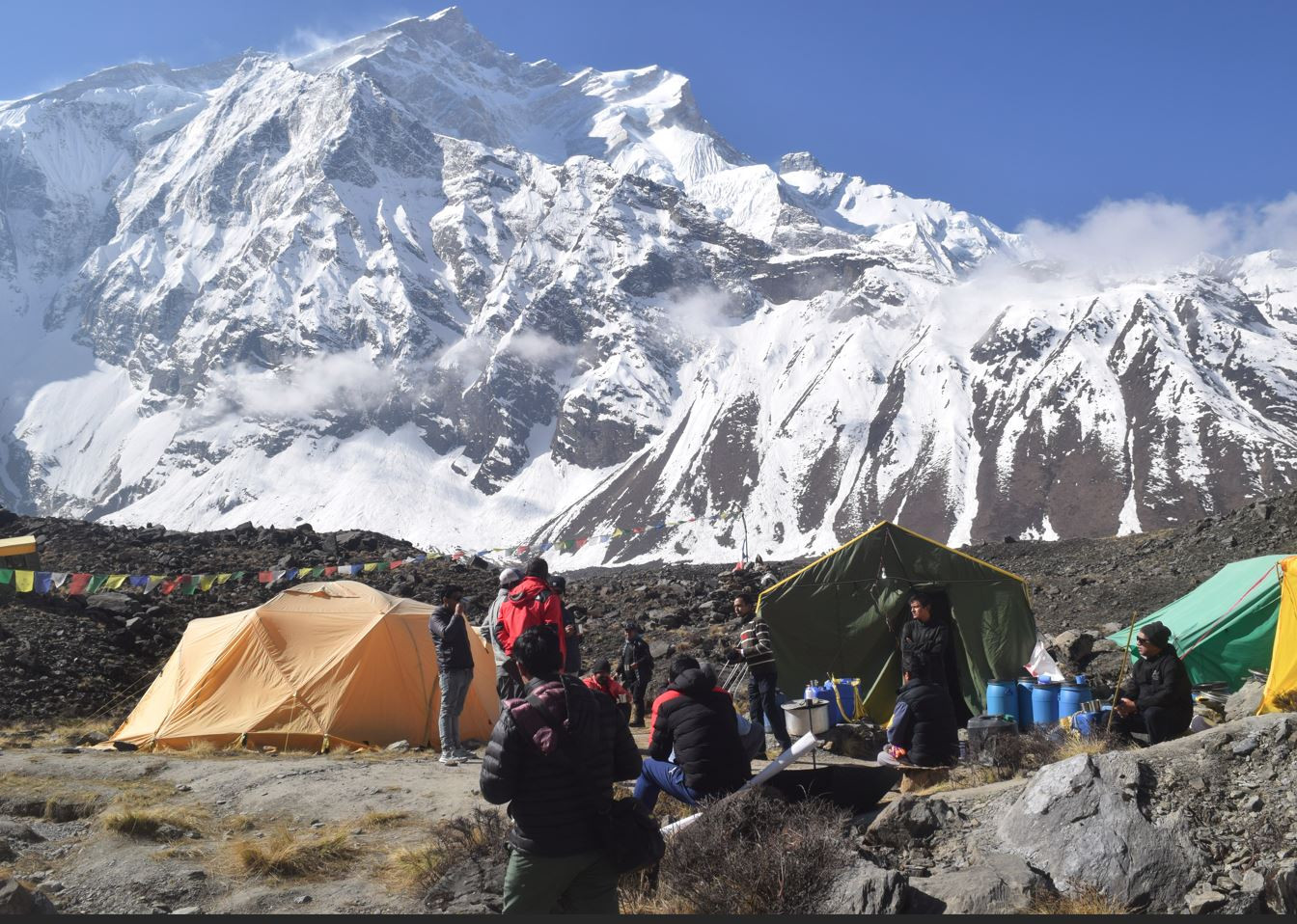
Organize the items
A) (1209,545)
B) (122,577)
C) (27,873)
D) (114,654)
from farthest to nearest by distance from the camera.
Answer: (1209,545) < (122,577) < (114,654) < (27,873)

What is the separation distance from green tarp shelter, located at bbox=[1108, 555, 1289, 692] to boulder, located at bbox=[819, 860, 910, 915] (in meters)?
9.70

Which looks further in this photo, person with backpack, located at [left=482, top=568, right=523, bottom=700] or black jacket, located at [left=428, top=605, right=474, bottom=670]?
black jacket, located at [left=428, top=605, right=474, bottom=670]

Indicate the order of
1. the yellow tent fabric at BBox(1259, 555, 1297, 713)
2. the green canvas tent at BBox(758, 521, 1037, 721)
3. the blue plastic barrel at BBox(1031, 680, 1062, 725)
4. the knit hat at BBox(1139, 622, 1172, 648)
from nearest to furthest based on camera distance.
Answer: the knit hat at BBox(1139, 622, 1172, 648) → the yellow tent fabric at BBox(1259, 555, 1297, 713) → the blue plastic barrel at BBox(1031, 680, 1062, 725) → the green canvas tent at BBox(758, 521, 1037, 721)

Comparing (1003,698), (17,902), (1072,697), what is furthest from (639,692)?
(17,902)

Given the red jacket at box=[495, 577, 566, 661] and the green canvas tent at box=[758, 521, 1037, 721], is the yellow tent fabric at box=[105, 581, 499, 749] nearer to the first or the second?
the red jacket at box=[495, 577, 566, 661]

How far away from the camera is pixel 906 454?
160 metres

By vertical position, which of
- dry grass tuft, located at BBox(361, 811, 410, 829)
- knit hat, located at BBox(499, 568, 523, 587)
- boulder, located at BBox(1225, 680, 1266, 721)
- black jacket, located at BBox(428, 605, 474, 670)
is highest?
knit hat, located at BBox(499, 568, 523, 587)

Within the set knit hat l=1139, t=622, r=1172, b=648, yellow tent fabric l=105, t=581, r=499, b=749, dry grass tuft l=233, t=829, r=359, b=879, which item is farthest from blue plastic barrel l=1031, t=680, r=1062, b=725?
dry grass tuft l=233, t=829, r=359, b=879

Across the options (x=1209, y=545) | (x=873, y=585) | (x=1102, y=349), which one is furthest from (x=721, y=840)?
(x=1102, y=349)

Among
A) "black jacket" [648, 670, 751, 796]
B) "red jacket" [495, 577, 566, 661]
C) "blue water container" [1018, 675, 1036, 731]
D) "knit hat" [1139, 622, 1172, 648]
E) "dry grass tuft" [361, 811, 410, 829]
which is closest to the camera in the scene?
"black jacket" [648, 670, 751, 796]

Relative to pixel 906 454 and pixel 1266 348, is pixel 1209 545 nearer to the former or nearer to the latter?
pixel 906 454

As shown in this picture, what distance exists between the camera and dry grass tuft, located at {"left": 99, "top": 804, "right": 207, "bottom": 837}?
8.92 m

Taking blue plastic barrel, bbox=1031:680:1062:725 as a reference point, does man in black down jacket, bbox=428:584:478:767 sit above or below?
above

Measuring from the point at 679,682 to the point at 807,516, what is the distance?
495 ft
